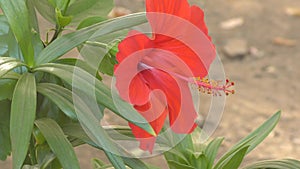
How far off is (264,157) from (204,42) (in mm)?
1178

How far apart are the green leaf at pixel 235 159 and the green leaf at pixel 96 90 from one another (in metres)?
0.21

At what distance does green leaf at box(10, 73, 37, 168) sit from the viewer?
72 cm

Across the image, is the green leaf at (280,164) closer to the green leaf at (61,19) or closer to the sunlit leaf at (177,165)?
the sunlit leaf at (177,165)

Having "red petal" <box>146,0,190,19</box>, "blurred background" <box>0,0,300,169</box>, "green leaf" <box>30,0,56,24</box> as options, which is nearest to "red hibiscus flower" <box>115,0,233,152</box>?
"red petal" <box>146,0,190,19</box>

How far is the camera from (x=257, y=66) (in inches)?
95.2

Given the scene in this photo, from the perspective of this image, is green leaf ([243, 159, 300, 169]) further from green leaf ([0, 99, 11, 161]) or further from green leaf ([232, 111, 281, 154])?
green leaf ([0, 99, 11, 161])

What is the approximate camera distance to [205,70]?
30.6 inches

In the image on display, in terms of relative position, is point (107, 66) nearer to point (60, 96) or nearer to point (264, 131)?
point (60, 96)

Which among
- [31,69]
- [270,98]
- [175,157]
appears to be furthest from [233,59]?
[31,69]

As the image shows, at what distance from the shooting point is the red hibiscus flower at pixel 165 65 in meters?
0.73

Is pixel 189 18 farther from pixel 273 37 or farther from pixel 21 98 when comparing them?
pixel 273 37

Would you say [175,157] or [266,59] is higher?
[266,59]

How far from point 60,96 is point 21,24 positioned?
0.33ft

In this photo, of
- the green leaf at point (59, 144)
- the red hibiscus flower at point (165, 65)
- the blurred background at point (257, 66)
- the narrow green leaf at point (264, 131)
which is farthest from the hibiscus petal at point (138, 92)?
the blurred background at point (257, 66)
